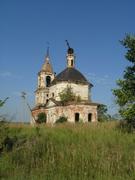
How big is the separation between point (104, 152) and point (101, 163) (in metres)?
1.02

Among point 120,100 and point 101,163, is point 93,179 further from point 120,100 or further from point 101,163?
point 120,100

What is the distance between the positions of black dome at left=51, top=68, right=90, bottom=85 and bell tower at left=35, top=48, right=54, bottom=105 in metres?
5.91

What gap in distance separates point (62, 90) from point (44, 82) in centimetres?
939

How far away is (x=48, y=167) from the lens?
343 inches

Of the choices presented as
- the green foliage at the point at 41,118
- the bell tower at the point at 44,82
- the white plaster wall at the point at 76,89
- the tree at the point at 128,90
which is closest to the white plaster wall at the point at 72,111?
the green foliage at the point at 41,118

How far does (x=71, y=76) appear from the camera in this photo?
58.7m

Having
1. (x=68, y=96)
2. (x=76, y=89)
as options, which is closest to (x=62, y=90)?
(x=68, y=96)

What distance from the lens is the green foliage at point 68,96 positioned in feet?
184

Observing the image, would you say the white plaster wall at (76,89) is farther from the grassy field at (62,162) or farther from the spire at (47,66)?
the grassy field at (62,162)

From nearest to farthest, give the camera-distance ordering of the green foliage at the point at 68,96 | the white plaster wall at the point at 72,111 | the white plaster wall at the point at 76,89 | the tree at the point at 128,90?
the tree at the point at 128,90
the white plaster wall at the point at 72,111
the green foliage at the point at 68,96
the white plaster wall at the point at 76,89

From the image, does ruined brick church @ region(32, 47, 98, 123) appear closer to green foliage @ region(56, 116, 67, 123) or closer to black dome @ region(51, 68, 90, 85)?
black dome @ region(51, 68, 90, 85)

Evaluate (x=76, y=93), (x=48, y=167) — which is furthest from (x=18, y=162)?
(x=76, y=93)

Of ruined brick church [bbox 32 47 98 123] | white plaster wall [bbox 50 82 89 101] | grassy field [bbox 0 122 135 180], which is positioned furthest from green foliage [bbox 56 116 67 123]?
grassy field [bbox 0 122 135 180]

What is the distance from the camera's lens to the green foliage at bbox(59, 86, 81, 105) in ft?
184
